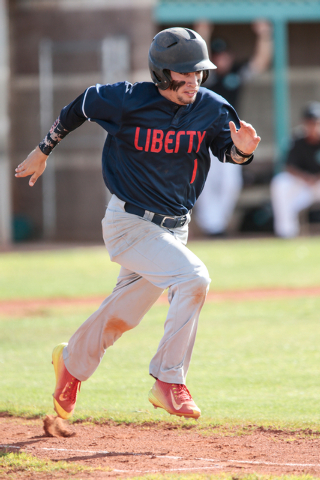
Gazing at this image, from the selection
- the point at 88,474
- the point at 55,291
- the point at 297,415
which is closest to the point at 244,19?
the point at 55,291

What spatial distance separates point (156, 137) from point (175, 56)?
1.45ft

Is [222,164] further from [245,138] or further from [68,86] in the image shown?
[245,138]

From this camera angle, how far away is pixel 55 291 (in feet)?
30.4

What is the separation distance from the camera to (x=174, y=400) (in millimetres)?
3680

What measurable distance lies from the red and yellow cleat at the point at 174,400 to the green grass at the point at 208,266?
529cm

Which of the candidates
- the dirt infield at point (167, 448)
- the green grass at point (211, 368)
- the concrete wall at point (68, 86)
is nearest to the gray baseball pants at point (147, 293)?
the dirt infield at point (167, 448)

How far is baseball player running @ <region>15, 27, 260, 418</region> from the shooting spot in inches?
149

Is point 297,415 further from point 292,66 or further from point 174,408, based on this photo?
point 292,66

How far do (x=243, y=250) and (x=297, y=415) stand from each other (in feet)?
28.0

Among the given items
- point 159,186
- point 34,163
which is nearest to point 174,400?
point 159,186

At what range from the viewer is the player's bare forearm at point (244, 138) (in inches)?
153

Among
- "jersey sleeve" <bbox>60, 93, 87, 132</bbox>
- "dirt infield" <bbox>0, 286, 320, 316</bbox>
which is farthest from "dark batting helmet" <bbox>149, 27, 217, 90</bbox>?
"dirt infield" <bbox>0, 286, 320, 316</bbox>

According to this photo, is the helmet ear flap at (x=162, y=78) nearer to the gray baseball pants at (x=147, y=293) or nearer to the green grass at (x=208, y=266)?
the gray baseball pants at (x=147, y=293)

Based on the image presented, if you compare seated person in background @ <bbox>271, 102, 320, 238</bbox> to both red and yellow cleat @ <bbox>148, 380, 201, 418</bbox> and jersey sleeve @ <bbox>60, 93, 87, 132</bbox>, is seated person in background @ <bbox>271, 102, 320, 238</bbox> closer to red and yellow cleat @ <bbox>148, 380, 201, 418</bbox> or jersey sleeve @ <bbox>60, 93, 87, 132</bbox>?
jersey sleeve @ <bbox>60, 93, 87, 132</bbox>
